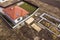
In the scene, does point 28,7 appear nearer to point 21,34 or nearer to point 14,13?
point 14,13

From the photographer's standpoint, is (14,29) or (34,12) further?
(34,12)

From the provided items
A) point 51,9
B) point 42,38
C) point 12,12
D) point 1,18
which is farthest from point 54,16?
point 1,18

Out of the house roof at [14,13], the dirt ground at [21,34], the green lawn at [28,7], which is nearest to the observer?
the dirt ground at [21,34]

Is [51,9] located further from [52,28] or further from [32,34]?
[32,34]

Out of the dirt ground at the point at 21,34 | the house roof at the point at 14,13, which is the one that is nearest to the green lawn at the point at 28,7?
the house roof at the point at 14,13

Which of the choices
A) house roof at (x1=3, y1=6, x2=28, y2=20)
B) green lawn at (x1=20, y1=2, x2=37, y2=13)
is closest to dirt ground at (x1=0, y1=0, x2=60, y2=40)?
house roof at (x1=3, y1=6, x2=28, y2=20)

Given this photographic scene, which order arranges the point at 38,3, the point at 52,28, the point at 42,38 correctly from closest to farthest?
Result: 1. the point at 42,38
2. the point at 52,28
3. the point at 38,3

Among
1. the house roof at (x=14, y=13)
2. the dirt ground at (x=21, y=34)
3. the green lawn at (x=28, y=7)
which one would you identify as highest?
the house roof at (x=14, y=13)

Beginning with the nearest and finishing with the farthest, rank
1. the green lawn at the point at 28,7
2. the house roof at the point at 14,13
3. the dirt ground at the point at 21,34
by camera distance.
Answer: the dirt ground at the point at 21,34 < the house roof at the point at 14,13 < the green lawn at the point at 28,7

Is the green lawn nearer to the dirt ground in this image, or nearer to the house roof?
the house roof

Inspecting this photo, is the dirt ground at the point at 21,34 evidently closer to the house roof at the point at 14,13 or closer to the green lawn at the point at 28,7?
the house roof at the point at 14,13

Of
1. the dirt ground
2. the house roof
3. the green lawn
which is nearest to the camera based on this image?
the dirt ground
